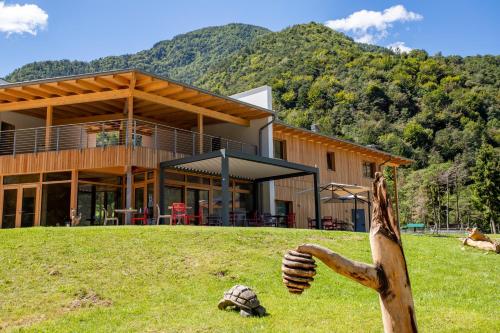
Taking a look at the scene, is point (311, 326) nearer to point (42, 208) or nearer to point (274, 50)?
point (42, 208)

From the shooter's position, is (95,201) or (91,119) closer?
(95,201)

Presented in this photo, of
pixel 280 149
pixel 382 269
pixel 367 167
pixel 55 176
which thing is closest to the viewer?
pixel 382 269

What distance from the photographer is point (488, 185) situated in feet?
136

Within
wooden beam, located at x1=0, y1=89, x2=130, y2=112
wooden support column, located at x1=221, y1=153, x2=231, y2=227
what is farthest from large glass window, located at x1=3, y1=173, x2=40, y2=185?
wooden support column, located at x1=221, y1=153, x2=231, y2=227

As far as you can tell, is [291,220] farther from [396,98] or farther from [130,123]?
[396,98]

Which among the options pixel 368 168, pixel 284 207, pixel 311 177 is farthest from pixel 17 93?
pixel 368 168

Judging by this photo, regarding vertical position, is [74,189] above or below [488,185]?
below

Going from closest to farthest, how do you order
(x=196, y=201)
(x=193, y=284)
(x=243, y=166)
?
(x=193, y=284) < (x=243, y=166) < (x=196, y=201)

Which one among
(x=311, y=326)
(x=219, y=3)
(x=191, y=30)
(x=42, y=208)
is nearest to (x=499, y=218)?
(x=219, y=3)

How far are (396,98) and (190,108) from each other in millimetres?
49127

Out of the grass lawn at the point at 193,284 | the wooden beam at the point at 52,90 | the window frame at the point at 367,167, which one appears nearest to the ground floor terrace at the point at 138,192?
the wooden beam at the point at 52,90

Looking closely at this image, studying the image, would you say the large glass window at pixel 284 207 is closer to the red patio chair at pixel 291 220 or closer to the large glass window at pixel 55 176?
the red patio chair at pixel 291 220

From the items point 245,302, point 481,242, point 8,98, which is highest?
point 8,98

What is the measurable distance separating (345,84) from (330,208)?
1689 inches
